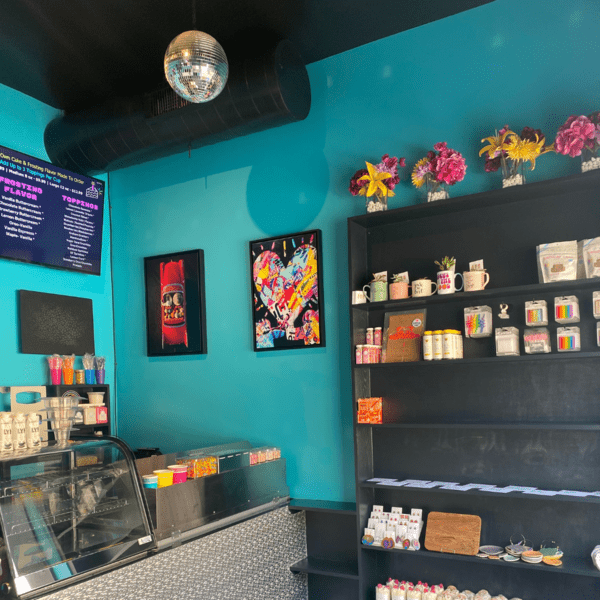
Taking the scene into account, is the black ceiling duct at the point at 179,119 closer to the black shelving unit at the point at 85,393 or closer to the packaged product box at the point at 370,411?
the black shelving unit at the point at 85,393

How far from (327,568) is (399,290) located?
1.72 meters

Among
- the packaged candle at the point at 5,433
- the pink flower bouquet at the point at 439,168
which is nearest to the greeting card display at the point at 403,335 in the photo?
the pink flower bouquet at the point at 439,168

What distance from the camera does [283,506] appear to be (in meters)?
3.81

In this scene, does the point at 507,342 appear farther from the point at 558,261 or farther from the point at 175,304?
the point at 175,304

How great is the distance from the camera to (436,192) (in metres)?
3.47

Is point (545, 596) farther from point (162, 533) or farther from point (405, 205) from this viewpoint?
point (405, 205)

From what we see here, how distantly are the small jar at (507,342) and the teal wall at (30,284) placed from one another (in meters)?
3.03

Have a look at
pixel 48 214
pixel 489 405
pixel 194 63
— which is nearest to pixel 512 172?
pixel 489 405

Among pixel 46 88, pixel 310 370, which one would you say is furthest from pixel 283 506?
pixel 46 88

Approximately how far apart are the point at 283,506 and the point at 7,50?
3.39 meters

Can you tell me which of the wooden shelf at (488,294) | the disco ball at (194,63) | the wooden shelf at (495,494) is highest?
A: the disco ball at (194,63)

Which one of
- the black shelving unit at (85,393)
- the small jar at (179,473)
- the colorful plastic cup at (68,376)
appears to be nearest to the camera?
the small jar at (179,473)

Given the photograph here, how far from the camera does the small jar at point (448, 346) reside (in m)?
3.29

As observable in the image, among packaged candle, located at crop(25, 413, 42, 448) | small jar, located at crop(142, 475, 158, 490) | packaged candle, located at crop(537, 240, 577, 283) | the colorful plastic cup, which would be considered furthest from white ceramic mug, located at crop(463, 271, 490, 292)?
the colorful plastic cup
